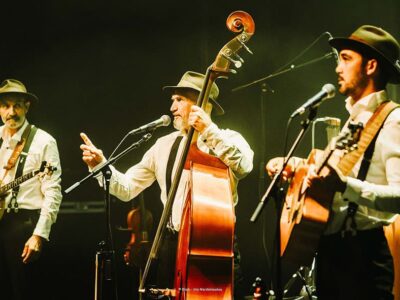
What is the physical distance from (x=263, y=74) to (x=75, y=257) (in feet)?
9.87

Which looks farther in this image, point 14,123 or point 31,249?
point 14,123

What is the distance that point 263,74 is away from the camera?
6051mm

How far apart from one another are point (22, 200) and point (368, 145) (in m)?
3.22

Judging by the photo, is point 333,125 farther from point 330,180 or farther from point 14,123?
point 14,123

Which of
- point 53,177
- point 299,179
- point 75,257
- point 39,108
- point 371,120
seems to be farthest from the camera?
point 39,108

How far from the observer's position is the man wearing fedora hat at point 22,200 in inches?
179

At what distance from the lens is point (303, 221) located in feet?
9.01

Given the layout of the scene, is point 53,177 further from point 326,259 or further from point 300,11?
point 300,11

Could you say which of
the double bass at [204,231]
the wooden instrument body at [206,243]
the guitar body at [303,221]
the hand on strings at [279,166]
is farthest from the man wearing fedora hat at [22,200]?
the guitar body at [303,221]

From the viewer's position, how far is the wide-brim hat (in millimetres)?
2863

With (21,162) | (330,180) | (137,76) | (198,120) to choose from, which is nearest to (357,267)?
(330,180)

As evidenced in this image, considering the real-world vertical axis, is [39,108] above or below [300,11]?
below

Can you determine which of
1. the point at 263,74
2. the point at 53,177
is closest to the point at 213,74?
the point at 53,177

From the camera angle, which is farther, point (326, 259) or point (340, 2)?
point (340, 2)
